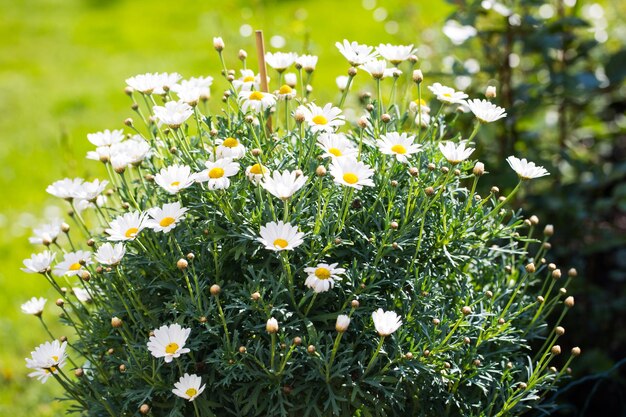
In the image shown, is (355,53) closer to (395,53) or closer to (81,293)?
(395,53)

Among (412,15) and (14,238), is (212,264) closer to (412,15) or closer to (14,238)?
(412,15)

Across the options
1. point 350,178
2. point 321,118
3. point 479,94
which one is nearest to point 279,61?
point 321,118

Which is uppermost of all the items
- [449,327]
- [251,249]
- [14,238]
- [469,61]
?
[14,238]

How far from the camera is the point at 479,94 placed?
242 centimetres

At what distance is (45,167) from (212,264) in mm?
3172

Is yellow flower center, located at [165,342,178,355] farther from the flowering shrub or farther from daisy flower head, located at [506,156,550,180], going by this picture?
daisy flower head, located at [506,156,550,180]

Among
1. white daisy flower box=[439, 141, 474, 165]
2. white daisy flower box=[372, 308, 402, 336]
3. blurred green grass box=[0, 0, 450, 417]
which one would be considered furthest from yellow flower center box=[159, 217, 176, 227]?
blurred green grass box=[0, 0, 450, 417]

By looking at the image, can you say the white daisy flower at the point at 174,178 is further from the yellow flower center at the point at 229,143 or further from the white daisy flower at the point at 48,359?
the white daisy flower at the point at 48,359

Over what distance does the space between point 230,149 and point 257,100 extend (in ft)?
0.50

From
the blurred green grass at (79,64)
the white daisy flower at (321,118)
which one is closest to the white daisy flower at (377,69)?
the white daisy flower at (321,118)

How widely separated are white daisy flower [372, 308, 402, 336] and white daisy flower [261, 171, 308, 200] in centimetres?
27

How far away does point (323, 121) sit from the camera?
146cm

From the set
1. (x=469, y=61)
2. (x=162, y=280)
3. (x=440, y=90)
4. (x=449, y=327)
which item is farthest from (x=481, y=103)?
(x=469, y=61)

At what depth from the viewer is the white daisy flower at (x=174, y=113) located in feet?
4.75
